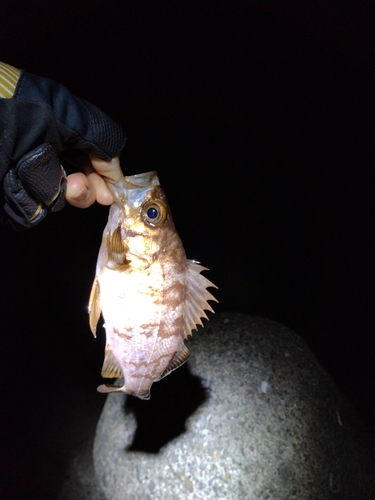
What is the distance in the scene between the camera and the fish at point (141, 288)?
0.97 m

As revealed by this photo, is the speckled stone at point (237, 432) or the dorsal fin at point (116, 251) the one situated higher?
the dorsal fin at point (116, 251)

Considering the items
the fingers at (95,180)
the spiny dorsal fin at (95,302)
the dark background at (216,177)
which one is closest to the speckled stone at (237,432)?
the dark background at (216,177)

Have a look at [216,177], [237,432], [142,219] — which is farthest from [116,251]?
[216,177]

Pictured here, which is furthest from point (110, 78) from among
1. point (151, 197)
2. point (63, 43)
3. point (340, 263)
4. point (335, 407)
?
point (335, 407)

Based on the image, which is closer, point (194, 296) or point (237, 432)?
point (194, 296)

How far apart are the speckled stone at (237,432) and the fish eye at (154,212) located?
869 millimetres

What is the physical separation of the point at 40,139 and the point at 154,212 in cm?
36

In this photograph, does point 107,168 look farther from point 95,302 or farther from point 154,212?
point 95,302

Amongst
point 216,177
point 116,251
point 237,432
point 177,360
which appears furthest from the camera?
point 216,177

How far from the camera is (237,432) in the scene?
147cm

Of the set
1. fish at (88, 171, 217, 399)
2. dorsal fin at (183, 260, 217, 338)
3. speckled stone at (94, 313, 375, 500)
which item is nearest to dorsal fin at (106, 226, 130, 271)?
fish at (88, 171, 217, 399)

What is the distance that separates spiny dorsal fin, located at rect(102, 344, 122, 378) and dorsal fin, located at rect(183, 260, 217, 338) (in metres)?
0.21

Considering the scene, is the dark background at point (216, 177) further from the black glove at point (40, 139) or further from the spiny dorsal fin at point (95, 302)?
the spiny dorsal fin at point (95, 302)

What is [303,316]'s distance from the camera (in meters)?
2.07
